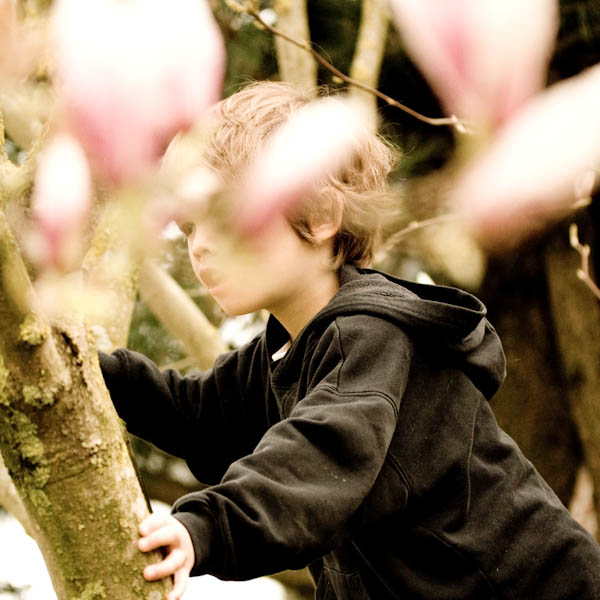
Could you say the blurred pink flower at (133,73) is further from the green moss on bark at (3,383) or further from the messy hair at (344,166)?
the green moss on bark at (3,383)

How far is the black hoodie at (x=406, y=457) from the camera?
0.81 meters

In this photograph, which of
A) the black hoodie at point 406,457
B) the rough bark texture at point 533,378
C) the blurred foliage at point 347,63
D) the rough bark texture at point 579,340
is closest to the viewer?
the black hoodie at point 406,457

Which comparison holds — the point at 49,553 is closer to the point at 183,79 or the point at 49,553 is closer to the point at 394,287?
the point at 183,79

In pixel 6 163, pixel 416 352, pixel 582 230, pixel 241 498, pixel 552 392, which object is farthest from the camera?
pixel 552 392

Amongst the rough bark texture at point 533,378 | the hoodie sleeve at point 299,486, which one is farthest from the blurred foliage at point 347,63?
the rough bark texture at point 533,378

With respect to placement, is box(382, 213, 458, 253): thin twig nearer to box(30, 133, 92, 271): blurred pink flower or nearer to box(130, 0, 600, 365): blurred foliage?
box(30, 133, 92, 271): blurred pink flower

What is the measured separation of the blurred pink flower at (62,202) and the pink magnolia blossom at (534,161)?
0.37 ft

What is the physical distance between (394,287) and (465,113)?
33.4 inches

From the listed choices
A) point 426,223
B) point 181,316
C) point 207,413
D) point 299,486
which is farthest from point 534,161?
point 181,316

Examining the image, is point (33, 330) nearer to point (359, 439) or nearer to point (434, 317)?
point (359, 439)

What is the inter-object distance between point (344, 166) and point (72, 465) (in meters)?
0.24

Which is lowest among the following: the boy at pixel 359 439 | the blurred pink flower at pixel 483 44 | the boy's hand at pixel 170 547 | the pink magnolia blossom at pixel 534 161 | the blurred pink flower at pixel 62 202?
the boy at pixel 359 439

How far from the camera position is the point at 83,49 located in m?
0.24

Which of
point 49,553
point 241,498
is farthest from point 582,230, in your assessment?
point 49,553
